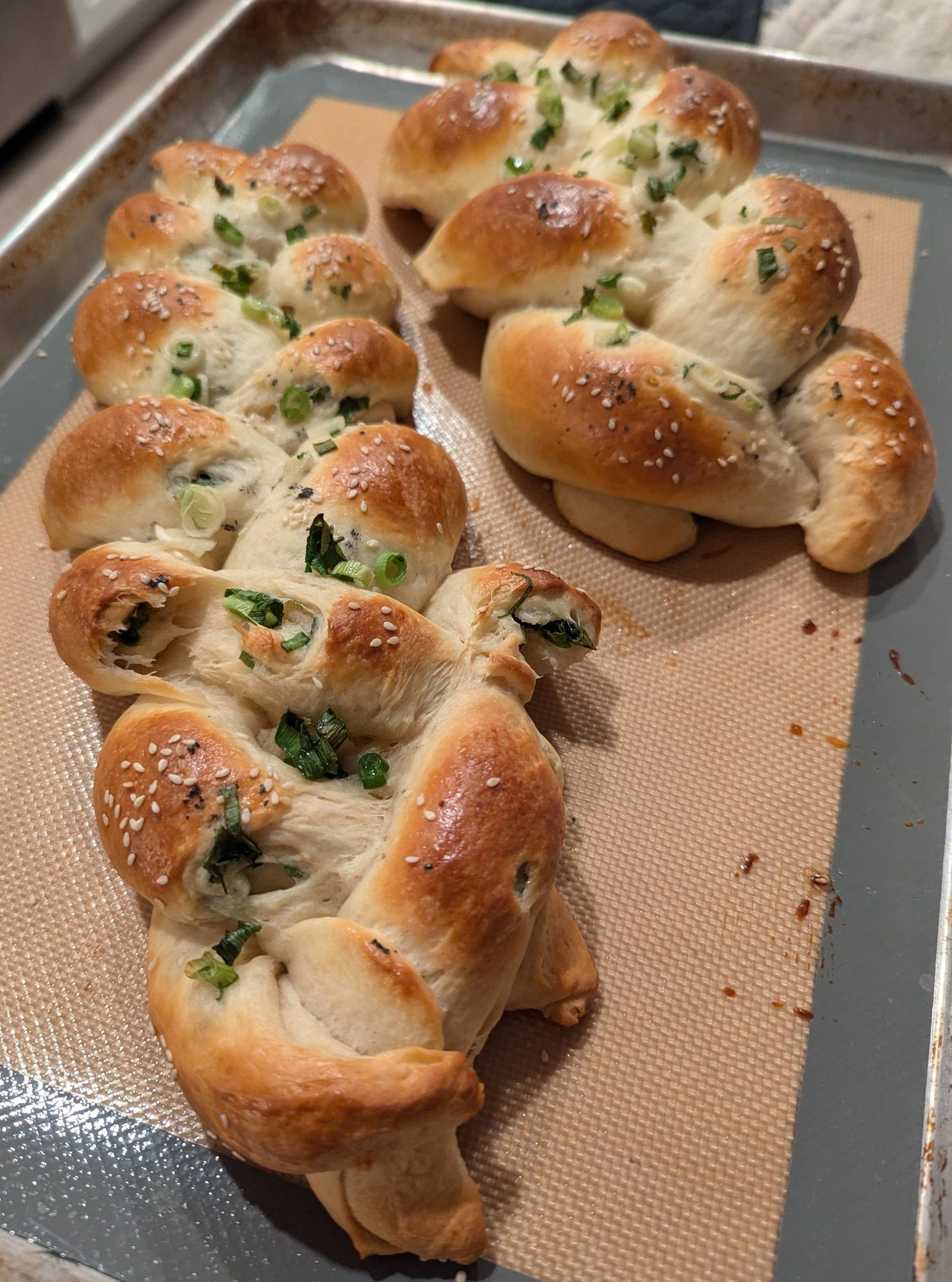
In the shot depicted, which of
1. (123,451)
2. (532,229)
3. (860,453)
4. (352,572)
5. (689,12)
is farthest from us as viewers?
(689,12)

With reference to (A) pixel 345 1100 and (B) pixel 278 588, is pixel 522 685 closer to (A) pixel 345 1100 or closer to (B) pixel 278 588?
(B) pixel 278 588

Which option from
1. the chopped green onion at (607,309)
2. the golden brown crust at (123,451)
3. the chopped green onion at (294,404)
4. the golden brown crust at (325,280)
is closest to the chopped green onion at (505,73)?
the golden brown crust at (325,280)

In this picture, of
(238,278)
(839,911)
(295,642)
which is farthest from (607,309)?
(839,911)

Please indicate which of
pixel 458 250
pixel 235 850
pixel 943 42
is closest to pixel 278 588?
pixel 235 850

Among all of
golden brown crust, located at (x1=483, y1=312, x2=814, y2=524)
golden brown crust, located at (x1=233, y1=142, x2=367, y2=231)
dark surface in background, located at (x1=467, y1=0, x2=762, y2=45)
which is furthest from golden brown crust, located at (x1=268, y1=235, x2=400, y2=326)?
dark surface in background, located at (x1=467, y1=0, x2=762, y2=45)

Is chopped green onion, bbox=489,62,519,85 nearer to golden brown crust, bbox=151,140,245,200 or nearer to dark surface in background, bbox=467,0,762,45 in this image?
golden brown crust, bbox=151,140,245,200

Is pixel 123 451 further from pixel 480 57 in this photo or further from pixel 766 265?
pixel 480 57
